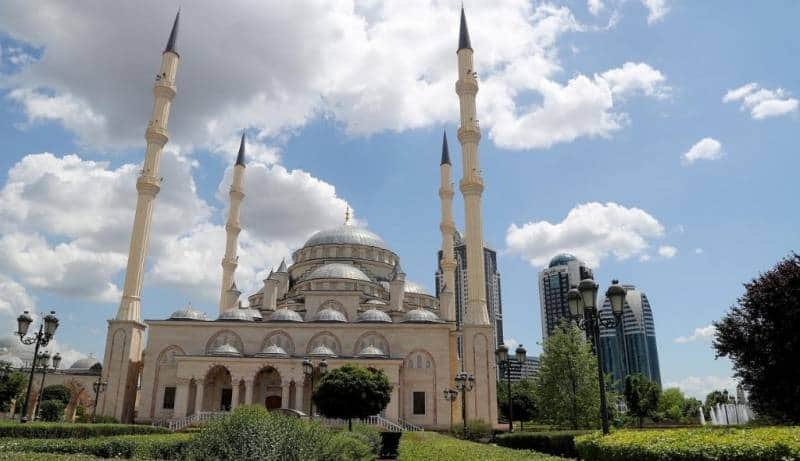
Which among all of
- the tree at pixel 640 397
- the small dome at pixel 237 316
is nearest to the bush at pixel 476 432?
the small dome at pixel 237 316

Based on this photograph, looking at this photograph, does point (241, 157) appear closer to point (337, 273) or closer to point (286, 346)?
point (337, 273)

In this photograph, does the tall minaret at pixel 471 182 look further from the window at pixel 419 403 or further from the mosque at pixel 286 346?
the window at pixel 419 403

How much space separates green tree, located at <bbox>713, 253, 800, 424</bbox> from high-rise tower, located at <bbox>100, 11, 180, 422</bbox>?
30.8m

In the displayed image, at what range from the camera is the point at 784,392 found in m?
19.2

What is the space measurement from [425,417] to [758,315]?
1878cm

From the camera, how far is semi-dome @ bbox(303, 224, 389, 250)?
1890 inches

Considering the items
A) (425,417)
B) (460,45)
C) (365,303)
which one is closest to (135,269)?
(365,303)

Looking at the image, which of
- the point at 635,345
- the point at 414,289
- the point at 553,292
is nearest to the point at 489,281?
the point at 553,292

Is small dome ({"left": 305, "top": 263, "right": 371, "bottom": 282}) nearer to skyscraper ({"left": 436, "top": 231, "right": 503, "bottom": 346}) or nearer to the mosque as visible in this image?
the mosque

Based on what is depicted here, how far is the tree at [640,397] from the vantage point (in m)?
43.2

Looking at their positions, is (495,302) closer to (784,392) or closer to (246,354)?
(246,354)

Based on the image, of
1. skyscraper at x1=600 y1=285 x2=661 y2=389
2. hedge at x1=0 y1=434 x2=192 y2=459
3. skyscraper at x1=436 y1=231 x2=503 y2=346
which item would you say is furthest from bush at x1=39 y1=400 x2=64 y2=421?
skyscraper at x1=600 y1=285 x2=661 y2=389

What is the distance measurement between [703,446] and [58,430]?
17.6 m

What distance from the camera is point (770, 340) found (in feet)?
64.3
